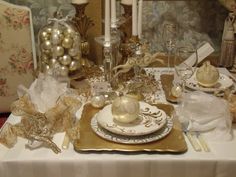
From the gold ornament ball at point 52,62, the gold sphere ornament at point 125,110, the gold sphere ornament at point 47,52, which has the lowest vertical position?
the gold sphere ornament at point 125,110

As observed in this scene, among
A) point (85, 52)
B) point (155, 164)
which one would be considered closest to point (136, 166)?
point (155, 164)

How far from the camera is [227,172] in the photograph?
0.98 m

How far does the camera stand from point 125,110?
104 centimetres

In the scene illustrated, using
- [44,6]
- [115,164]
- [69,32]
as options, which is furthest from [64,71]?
[44,6]

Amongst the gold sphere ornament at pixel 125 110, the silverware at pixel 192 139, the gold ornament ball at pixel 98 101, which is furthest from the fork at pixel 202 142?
the gold ornament ball at pixel 98 101

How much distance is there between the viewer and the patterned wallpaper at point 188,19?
196 cm

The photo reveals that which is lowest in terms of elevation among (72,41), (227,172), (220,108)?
(227,172)

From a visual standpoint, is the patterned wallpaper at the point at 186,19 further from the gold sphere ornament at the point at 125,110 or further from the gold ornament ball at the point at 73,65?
the gold sphere ornament at the point at 125,110

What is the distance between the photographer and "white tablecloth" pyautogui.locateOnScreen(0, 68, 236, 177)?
96 cm

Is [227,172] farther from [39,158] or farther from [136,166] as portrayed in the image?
[39,158]

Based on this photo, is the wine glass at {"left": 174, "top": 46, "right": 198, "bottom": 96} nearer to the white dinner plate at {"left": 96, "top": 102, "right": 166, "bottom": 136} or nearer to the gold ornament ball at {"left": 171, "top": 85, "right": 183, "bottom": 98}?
the gold ornament ball at {"left": 171, "top": 85, "right": 183, "bottom": 98}

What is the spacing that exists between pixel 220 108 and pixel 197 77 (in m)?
0.26

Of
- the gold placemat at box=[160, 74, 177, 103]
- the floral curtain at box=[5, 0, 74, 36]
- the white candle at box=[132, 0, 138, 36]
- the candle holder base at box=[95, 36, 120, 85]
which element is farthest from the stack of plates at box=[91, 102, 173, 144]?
the floral curtain at box=[5, 0, 74, 36]

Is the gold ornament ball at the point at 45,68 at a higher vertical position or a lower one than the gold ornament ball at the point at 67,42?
lower
